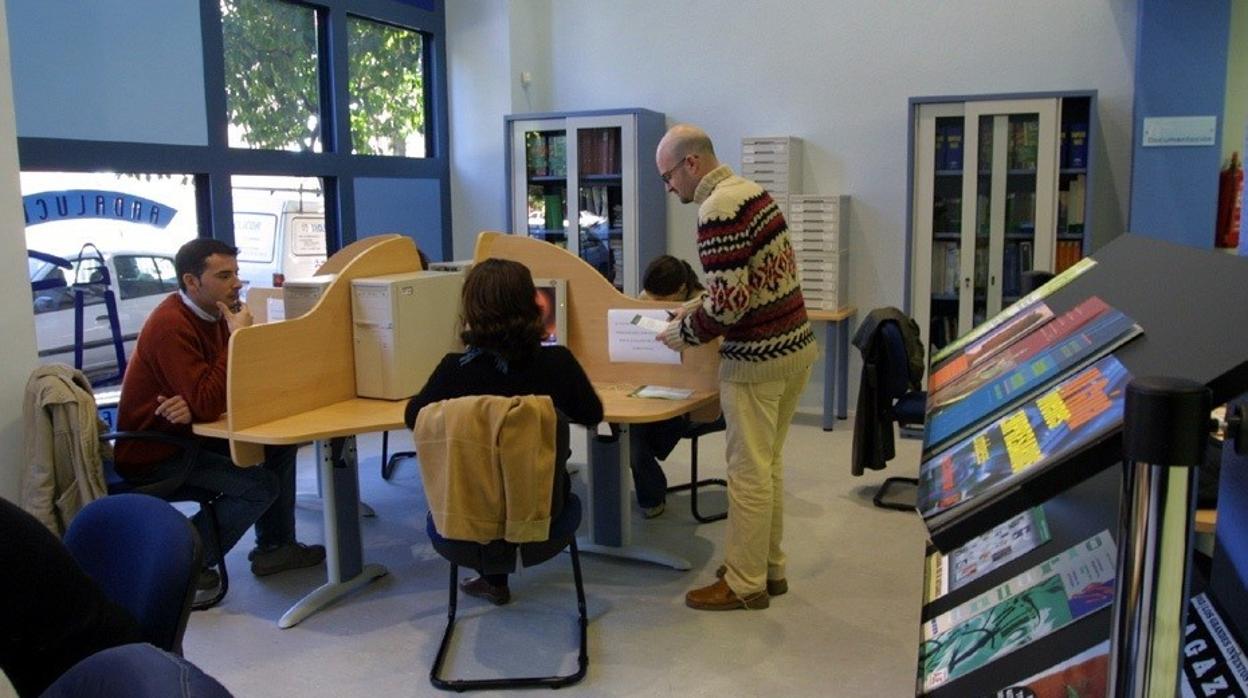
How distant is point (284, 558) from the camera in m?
3.67

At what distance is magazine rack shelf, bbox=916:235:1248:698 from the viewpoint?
746mm

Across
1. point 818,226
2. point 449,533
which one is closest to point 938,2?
point 818,226

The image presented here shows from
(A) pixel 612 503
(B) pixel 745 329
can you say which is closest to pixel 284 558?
(A) pixel 612 503

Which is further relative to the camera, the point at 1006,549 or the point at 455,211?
the point at 455,211

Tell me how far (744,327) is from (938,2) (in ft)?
11.7

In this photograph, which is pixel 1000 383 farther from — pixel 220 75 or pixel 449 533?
pixel 220 75

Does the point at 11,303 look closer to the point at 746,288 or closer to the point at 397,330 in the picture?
the point at 397,330

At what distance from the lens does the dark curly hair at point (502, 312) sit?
274 cm

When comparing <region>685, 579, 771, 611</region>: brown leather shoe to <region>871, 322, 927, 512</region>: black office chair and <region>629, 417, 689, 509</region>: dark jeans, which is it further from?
<region>871, 322, 927, 512</region>: black office chair

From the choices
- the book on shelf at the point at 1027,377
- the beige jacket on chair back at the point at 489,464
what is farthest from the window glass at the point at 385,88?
the book on shelf at the point at 1027,377

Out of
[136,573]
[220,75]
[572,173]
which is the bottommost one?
[136,573]

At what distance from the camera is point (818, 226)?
5730mm

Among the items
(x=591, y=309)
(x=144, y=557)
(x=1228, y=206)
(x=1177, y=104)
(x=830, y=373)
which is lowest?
(x=830, y=373)

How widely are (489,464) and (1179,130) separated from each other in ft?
13.9
